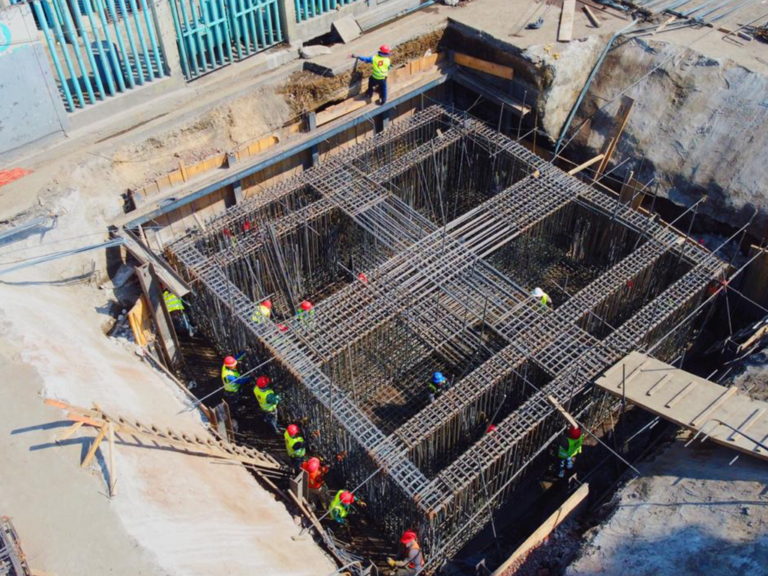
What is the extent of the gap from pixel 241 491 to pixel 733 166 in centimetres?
1126

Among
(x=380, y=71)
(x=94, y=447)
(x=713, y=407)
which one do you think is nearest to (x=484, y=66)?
(x=380, y=71)

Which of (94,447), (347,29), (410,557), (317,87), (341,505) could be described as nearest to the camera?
(94,447)

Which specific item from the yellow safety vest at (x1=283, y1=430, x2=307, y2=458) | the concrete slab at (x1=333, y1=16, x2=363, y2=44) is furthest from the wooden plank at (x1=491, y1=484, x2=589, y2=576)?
the concrete slab at (x1=333, y1=16, x2=363, y2=44)

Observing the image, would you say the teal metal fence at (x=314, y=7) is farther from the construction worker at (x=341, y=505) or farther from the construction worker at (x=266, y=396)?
the construction worker at (x=341, y=505)

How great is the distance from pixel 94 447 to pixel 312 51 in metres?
10.2

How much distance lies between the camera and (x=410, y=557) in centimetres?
1005

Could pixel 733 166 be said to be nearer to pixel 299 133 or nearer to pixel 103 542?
pixel 299 133

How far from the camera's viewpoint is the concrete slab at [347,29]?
16.2 meters

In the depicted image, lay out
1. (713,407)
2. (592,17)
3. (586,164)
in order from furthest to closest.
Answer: (592,17), (586,164), (713,407)

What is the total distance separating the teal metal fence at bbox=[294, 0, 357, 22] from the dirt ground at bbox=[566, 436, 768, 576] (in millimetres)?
11689

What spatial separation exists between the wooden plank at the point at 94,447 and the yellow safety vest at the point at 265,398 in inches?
120

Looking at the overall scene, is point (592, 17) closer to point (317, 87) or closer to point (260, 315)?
point (317, 87)

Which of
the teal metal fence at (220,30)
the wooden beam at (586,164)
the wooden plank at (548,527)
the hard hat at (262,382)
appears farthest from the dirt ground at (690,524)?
the teal metal fence at (220,30)

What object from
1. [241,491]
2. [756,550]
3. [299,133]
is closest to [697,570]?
[756,550]
